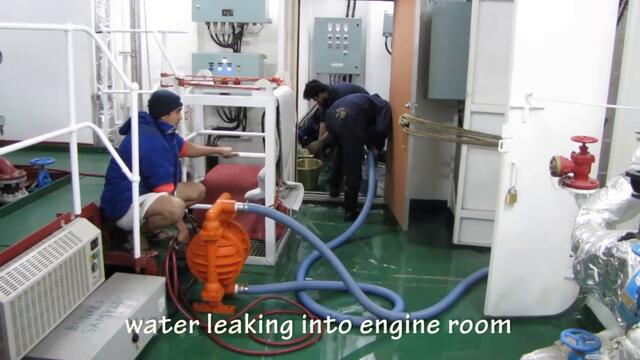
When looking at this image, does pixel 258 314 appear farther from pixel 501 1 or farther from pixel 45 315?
pixel 501 1

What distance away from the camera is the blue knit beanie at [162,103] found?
3.07 meters

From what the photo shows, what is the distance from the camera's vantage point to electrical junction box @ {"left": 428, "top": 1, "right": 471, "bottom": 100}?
415 centimetres

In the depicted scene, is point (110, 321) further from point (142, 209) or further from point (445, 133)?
point (445, 133)

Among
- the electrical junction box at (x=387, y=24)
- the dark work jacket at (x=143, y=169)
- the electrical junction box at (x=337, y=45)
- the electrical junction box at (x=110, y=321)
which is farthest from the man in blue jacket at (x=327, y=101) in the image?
the electrical junction box at (x=110, y=321)

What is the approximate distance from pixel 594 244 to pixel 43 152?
403 cm

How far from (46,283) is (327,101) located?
340 centimetres

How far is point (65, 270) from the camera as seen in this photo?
7.30 ft

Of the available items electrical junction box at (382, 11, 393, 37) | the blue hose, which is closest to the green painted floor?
the blue hose

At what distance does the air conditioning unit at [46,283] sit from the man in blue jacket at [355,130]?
2.53m

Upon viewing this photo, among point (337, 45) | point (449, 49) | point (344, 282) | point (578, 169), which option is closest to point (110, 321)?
point (344, 282)

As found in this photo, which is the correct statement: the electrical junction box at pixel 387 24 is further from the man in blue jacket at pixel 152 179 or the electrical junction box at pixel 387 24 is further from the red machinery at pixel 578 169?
the red machinery at pixel 578 169

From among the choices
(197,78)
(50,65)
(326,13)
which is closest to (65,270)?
(197,78)

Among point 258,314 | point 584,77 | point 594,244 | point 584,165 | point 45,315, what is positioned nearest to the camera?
point 594,244

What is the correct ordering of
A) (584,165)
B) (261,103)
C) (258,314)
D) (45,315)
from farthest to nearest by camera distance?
(261,103), (258,314), (584,165), (45,315)
